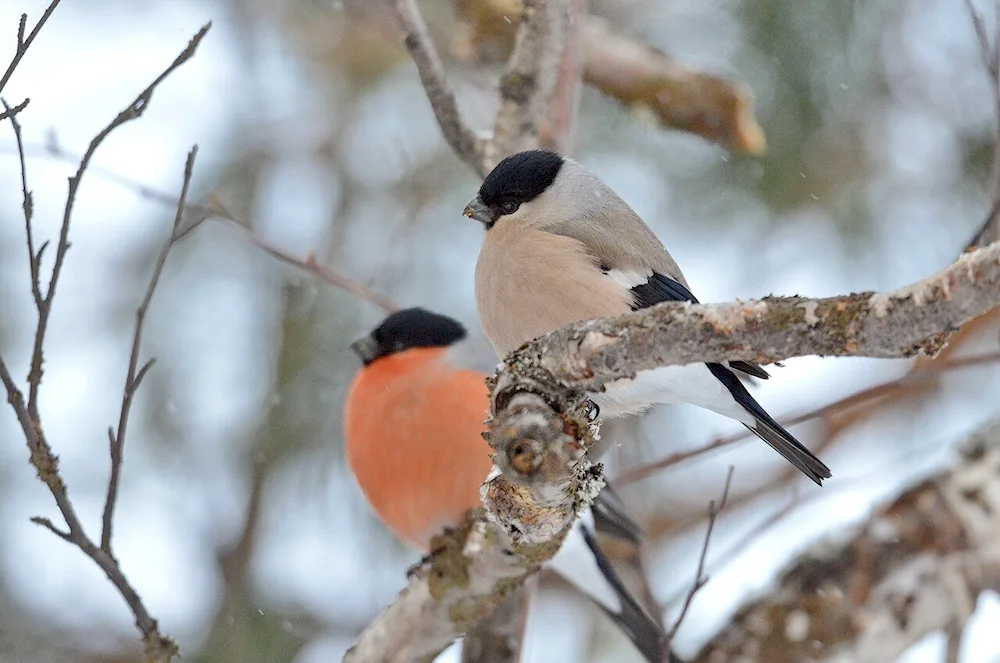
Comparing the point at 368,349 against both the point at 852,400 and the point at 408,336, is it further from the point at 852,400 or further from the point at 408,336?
the point at 852,400

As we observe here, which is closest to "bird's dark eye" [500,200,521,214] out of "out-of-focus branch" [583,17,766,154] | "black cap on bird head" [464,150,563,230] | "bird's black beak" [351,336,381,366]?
"black cap on bird head" [464,150,563,230]

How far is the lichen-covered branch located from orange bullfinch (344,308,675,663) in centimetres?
162

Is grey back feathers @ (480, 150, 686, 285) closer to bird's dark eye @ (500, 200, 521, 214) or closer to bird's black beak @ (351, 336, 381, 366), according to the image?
bird's dark eye @ (500, 200, 521, 214)

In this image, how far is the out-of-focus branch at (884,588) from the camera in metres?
2.84

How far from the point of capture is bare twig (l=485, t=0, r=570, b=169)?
302 cm

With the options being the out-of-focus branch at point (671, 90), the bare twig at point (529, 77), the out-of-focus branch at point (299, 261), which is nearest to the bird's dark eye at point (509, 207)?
the bare twig at point (529, 77)

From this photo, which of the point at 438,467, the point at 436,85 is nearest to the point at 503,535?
the point at 438,467

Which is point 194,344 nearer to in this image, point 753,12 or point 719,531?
point 719,531

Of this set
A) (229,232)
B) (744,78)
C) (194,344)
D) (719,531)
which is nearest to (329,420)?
(194,344)

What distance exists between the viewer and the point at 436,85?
296cm

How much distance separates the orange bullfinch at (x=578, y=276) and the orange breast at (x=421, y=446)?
845mm

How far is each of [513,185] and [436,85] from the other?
0.43m

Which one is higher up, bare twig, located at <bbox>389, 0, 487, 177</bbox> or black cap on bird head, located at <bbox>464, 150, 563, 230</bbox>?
bare twig, located at <bbox>389, 0, 487, 177</bbox>

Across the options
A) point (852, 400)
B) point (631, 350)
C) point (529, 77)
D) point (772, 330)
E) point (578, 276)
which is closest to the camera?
point (772, 330)
